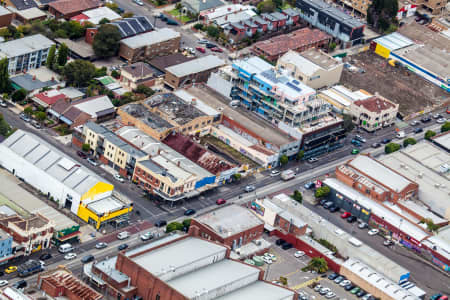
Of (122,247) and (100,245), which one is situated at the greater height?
(100,245)

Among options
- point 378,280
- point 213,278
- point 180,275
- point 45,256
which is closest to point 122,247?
point 45,256

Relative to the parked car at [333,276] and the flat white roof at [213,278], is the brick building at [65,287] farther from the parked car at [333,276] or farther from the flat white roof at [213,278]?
the parked car at [333,276]

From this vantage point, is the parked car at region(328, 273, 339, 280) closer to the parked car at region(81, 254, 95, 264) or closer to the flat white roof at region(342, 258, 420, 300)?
the flat white roof at region(342, 258, 420, 300)

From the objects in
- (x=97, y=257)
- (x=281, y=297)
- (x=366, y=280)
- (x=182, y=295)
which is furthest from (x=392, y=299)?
(x=97, y=257)

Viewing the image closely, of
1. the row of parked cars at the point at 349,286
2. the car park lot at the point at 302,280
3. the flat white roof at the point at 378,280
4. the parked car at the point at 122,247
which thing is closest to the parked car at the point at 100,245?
the parked car at the point at 122,247

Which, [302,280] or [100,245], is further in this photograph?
[302,280]

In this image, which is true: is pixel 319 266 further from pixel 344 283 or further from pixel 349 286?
pixel 349 286

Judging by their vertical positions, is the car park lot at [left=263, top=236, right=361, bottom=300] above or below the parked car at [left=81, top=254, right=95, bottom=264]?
below

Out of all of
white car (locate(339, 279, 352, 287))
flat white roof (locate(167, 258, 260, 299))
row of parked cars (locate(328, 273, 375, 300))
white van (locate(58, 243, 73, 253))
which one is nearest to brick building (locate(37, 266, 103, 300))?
flat white roof (locate(167, 258, 260, 299))

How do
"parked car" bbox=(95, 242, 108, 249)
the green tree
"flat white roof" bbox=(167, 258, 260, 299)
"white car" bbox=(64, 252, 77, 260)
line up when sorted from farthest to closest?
the green tree < "parked car" bbox=(95, 242, 108, 249) < "white car" bbox=(64, 252, 77, 260) < "flat white roof" bbox=(167, 258, 260, 299)
